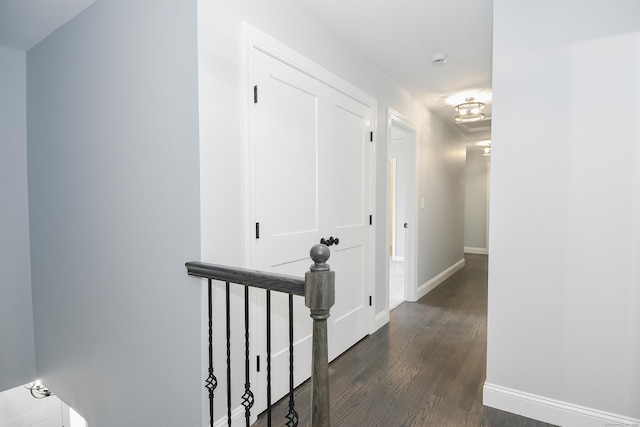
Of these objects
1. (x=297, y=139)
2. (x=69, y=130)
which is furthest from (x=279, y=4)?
(x=69, y=130)

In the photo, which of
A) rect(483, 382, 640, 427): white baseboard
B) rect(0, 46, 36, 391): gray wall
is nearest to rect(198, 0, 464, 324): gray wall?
rect(483, 382, 640, 427): white baseboard

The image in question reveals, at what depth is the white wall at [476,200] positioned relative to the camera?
7805 mm

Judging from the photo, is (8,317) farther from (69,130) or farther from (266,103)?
(266,103)

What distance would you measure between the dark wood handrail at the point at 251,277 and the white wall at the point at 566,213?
1.40m

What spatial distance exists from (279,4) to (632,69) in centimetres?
188

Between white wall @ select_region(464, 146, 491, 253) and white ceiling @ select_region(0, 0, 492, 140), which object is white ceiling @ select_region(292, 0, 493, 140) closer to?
white ceiling @ select_region(0, 0, 492, 140)

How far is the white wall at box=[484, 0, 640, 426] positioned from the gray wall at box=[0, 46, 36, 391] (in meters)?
3.48

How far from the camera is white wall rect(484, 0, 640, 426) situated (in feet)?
5.58

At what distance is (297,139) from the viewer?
2.23m

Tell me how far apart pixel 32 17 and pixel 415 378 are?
3.50 m

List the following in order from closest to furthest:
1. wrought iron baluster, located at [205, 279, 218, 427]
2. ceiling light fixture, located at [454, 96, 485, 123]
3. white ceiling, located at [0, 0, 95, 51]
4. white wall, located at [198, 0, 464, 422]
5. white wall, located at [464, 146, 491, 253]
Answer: wrought iron baluster, located at [205, 279, 218, 427] < white wall, located at [198, 0, 464, 422] < white ceiling, located at [0, 0, 95, 51] < ceiling light fixture, located at [454, 96, 485, 123] < white wall, located at [464, 146, 491, 253]

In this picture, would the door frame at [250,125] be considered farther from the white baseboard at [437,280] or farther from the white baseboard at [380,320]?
the white baseboard at [437,280]

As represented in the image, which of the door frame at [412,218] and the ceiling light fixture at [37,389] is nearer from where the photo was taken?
the ceiling light fixture at [37,389]

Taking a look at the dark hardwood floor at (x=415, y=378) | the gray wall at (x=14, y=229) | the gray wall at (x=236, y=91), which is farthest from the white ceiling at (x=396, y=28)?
the dark hardwood floor at (x=415, y=378)
